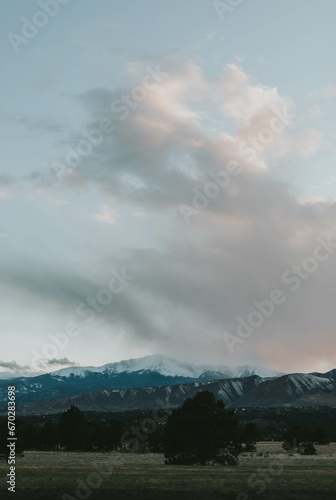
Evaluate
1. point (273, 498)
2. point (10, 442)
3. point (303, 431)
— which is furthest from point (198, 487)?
point (303, 431)

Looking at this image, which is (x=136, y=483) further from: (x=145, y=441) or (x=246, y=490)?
(x=145, y=441)

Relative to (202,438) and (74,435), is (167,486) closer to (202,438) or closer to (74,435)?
(202,438)

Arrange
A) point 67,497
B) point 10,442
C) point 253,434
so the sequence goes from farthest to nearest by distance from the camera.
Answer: point 253,434, point 10,442, point 67,497

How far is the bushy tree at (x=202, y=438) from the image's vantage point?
62906mm

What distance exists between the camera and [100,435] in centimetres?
10912

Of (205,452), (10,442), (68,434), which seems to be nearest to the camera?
(205,452)

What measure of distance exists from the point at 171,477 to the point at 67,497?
41.6 ft

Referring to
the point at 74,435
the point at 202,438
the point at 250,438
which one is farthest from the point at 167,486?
the point at 250,438

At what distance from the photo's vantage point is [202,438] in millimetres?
62906

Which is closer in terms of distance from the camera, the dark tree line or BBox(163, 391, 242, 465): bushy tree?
BBox(163, 391, 242, 465): bushy tree

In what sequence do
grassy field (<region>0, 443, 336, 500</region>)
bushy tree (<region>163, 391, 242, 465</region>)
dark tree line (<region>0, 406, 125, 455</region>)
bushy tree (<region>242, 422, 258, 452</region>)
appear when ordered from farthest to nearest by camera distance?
dark tree line (<region>0, 406, 125, 455</region>), bushy tree (<region>242, 422, 258, 452</region>), bushy tree (<region>163, 391, 242, 465</region>), grassy field (<region>0, 443, 336, 500</region>)

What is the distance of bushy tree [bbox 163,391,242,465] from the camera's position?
62.9 metres

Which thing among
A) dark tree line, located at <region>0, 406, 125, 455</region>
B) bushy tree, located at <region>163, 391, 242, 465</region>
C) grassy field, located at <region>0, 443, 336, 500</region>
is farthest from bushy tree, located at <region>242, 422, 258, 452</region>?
grassy field, located at <region>0, 443, 336, 500</region>

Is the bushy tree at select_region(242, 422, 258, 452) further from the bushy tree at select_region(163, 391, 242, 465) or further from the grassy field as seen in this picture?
the grassy field
